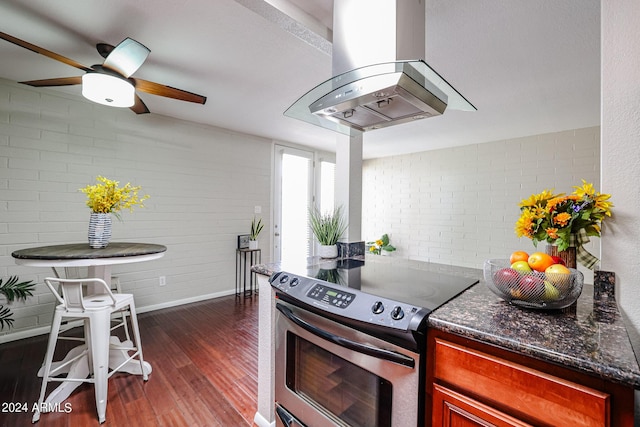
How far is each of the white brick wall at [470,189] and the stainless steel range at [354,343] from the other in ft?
11.3

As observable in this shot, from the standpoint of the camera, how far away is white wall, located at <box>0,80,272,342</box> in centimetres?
265

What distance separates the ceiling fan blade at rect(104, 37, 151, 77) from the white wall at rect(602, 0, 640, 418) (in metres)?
2.14

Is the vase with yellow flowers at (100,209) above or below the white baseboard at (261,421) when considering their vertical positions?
above

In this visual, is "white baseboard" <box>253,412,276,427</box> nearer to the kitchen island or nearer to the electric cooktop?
the electric cooktop

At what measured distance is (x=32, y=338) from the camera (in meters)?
2.68

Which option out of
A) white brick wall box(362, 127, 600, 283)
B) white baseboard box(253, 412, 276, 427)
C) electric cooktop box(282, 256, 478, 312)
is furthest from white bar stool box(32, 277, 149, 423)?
white brick wall box(362, 127, 600, 283)

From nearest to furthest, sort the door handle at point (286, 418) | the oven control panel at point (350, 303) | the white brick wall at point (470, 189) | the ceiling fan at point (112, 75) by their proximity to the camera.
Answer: the oven control panel at point (350, 303) < the door handle at point (286, 418) < the ceiling fan at point (112, 75) < the white brick wall at point (470, 189)

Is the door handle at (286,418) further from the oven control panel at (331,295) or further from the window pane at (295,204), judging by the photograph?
the window pane at (295,204)

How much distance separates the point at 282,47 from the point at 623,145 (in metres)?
1.85

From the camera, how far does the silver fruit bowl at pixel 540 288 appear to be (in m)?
0.87

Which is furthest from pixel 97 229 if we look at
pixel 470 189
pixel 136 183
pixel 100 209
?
pixel 470 189

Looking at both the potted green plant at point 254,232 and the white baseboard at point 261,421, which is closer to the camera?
the white baseboard at point 261,421

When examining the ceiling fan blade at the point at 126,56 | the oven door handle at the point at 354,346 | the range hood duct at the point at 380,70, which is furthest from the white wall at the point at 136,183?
the oven door handle at the point at 354,346

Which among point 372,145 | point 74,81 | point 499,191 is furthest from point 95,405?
point 499,191
